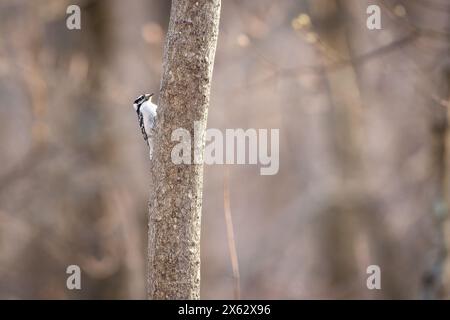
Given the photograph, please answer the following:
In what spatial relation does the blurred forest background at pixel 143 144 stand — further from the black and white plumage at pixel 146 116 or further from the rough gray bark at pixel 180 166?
the rough gray bark at pixel 180 166

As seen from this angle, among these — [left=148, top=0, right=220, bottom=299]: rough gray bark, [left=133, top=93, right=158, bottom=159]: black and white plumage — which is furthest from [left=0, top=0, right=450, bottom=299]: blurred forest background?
[left=148, top=0, right=220, bottom=299]: rough gray bark

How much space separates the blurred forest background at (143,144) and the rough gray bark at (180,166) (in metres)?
4.19

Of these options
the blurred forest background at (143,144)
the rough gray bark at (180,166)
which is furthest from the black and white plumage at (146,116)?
the blurred forest background at (143,144)

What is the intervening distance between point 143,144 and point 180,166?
21.9ft

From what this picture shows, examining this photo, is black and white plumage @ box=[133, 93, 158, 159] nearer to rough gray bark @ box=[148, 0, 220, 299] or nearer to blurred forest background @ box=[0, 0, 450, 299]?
rough gray bark @ box=[148, 0, 220, 299]

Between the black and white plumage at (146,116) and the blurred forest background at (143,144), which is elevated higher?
the blurred forest background at (143,144)

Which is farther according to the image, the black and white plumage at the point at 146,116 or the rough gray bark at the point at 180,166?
the black and white plumage at the point at 146,116

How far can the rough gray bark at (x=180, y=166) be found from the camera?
11.1 feet

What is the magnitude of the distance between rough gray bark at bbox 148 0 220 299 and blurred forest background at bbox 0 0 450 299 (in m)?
4.19

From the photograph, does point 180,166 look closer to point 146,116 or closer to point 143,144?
point 146,116

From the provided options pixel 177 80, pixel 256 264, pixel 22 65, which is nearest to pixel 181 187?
pixel 177 80

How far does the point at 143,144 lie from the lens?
9.98 meters
